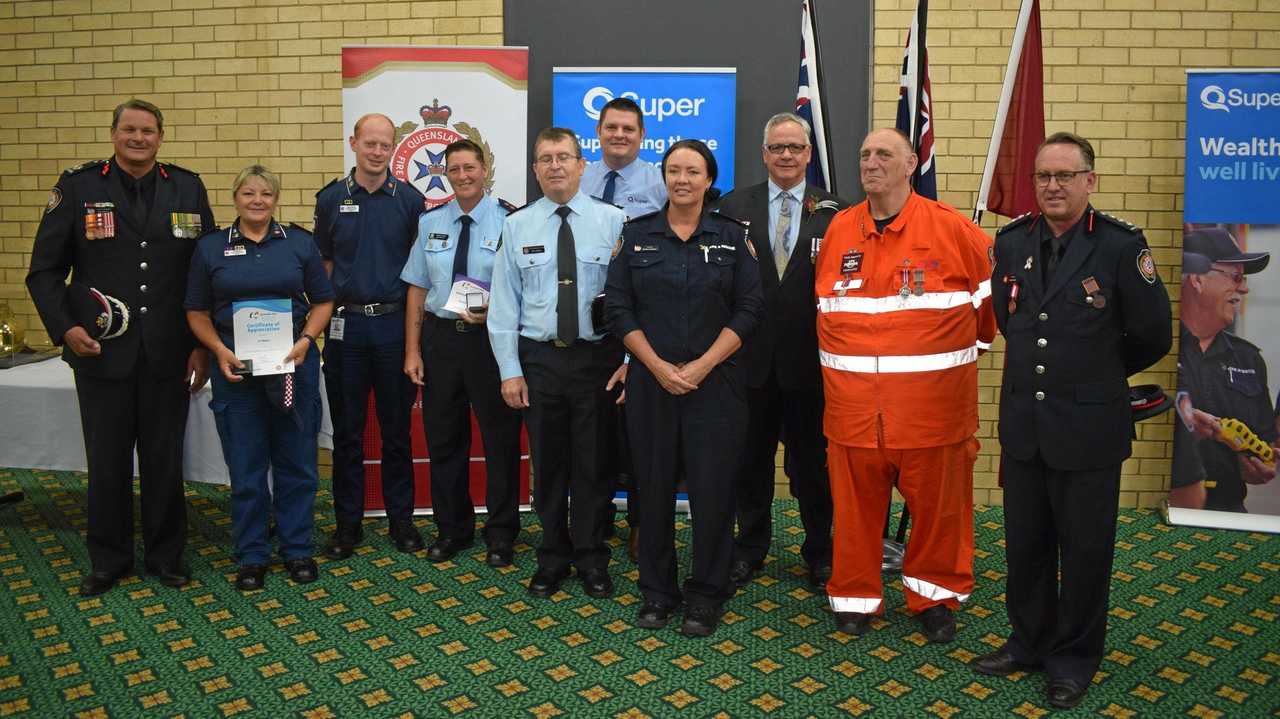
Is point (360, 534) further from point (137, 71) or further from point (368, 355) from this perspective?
point (137, 71)

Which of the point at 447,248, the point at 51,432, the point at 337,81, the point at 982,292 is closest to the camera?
the point at 982,292

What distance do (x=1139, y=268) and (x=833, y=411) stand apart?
1.05 metres

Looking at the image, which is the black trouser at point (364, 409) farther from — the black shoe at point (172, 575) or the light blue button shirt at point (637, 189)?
the light blue button shirt at point (637, 189)

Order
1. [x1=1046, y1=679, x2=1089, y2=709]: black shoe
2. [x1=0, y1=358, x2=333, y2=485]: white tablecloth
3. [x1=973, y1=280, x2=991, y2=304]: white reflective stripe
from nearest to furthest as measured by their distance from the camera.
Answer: [x1=1046, y1=679, x2=1089, y2=709]: black shoe, [x1=973, y1=280, x2=991, y2=304]: white reflective stripe, [x1=0, y1=358, x2=333, y2=485]: white tablecloth

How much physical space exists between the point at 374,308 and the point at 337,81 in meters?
1.84

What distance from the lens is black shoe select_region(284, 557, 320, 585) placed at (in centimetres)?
402

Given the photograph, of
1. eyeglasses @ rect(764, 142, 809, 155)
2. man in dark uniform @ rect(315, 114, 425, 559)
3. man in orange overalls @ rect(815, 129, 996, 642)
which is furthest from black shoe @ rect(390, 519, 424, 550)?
eyeglasses @ rect(764, 142, 809, 155)

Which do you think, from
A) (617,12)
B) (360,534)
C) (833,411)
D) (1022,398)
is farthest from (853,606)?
(617,12)

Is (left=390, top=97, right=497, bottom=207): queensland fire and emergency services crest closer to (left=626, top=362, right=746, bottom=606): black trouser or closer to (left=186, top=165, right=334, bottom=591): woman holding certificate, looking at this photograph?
(left=186, top=165, right=334, bottom=591): woman holding certificate

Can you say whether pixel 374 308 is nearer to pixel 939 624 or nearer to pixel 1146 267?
pixel 939 624

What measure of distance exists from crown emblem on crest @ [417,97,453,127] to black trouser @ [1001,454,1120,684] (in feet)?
10.6

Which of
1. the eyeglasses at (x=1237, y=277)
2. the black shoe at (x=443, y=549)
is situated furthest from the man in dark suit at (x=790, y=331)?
the eyeglasses at (x=1237, y=277)

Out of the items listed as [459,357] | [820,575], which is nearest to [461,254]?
[459,357]

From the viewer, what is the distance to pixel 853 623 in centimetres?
354
